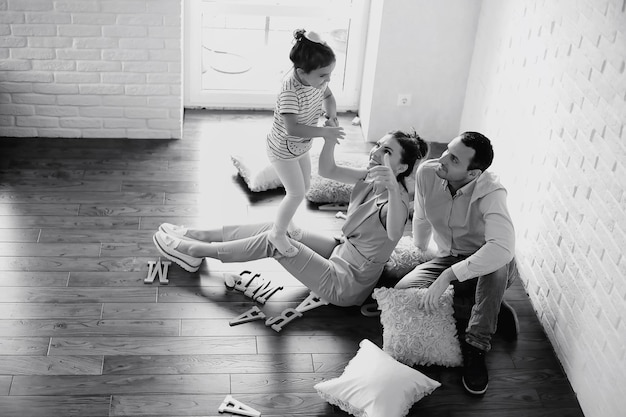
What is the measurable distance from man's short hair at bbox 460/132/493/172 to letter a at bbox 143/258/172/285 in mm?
1432

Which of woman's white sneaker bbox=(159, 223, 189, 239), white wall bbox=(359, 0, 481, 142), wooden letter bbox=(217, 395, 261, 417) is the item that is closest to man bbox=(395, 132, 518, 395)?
wooden letter bbox=(217, 395, 261, 417)

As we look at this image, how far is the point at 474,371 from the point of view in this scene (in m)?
3.01

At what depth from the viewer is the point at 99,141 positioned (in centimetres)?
461

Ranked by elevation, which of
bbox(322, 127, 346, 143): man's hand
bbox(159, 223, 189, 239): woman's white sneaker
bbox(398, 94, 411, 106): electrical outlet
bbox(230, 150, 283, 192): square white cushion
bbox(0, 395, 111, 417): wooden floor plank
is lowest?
bbox(0, 395, 111, 417): wooden floor plank

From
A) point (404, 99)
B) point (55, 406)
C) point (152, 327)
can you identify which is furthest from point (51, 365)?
point (404, 99)

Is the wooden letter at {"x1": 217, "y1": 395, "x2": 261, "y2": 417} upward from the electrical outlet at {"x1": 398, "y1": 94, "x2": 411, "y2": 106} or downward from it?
downward

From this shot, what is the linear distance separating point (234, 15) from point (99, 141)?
113 centimetres

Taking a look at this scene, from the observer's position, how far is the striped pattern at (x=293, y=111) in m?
3.08

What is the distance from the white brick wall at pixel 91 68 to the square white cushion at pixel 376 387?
2.32 metres

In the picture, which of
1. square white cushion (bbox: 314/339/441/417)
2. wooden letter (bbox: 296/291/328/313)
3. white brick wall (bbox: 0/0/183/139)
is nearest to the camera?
square white cushion (bbox: 314/339/441/417)

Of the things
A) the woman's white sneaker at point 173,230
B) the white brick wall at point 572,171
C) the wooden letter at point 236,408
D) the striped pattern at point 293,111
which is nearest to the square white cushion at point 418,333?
the white brick wall at point 572,171

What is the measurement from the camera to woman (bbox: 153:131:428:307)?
10.1ft

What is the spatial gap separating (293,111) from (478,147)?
74cm

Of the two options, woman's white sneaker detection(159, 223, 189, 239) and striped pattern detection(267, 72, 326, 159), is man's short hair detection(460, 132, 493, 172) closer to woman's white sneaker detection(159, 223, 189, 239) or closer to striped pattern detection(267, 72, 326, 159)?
striped pattern detection(267, 72, 326, 159)
